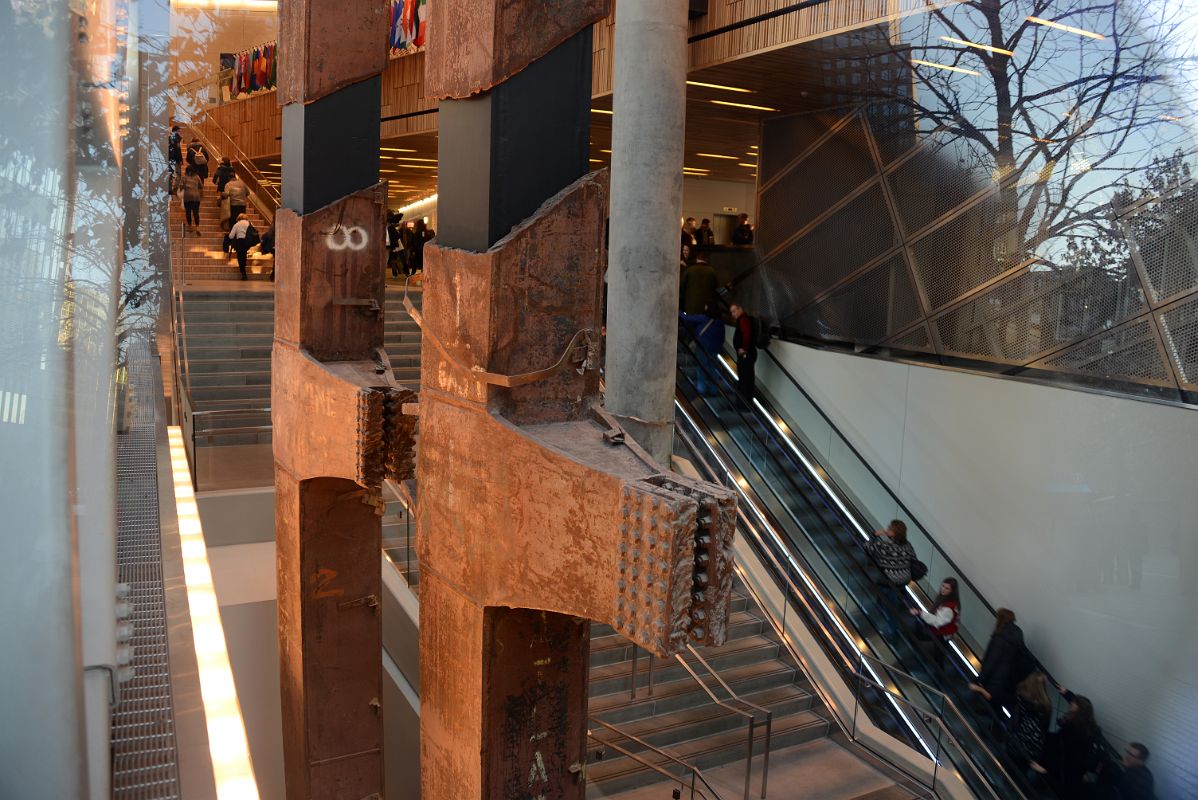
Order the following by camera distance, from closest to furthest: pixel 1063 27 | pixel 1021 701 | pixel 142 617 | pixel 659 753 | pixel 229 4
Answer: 1. pixel 142 617
2. pixel 659 753
3. pixel 229 4
4. pixel 1063 27
5. pixel 1021 701

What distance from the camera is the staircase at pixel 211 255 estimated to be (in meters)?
12.8

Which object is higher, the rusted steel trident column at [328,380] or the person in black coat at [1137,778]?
the rusted steel trident column at [328,380]

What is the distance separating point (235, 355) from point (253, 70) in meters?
3.53

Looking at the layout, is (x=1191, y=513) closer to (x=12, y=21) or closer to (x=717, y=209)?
(x=12, y=21)

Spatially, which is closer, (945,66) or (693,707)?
(693,707)

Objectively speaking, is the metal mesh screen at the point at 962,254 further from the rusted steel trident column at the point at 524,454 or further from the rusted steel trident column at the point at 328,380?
the rusted steel trident column at the point at 524,454

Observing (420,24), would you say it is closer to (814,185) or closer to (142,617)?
(814,185)

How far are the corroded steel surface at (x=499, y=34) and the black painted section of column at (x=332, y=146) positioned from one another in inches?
88.3

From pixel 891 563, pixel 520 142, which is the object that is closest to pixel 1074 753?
pixel 891 563

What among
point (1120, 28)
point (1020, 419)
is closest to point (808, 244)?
point (1020, 419)

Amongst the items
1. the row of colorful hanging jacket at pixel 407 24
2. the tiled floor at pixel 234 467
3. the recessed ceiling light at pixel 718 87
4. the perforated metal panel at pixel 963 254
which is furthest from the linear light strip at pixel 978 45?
the row of colorful hanging jacket at pixel 407 24

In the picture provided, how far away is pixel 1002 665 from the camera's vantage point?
859 cm

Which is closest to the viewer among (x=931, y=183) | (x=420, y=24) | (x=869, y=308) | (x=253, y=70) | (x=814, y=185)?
(x=931, y=183)

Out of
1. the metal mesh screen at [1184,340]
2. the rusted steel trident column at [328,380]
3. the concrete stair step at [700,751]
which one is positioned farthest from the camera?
the metal mesh screen at [1184,340]
